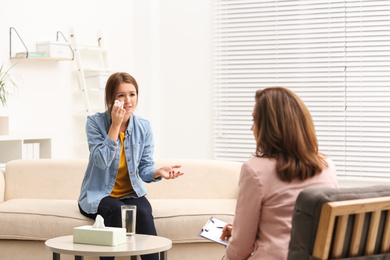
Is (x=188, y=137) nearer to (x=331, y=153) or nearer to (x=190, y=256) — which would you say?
(x=331, y=153)

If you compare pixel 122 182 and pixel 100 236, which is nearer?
pixel 100 236

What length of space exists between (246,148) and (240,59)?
83 cm

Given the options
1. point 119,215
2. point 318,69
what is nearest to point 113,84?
point 119,215

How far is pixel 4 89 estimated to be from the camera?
184 inches

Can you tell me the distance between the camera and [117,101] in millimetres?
3301

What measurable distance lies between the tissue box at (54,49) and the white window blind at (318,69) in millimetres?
1413

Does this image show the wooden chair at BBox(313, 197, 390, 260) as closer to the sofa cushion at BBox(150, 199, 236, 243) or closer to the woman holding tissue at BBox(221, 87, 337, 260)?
the woman holding tissue at BBox(221, 87, 337, 260)

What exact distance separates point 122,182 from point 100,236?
0.89 m

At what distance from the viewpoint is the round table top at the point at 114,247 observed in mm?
2445

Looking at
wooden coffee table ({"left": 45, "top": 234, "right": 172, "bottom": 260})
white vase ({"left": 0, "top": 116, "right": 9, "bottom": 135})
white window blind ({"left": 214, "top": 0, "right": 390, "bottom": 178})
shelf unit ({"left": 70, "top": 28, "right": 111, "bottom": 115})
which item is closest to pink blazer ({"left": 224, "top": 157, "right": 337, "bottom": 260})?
wooden coffee table ({"left": 45, "top": 234, "right": 172, "bottom": 260})

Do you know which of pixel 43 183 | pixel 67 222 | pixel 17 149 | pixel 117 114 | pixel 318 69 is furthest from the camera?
pixel 318 69

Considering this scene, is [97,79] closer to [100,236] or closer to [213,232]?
[100,236]

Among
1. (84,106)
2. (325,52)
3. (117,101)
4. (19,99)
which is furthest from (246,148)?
(117,101)

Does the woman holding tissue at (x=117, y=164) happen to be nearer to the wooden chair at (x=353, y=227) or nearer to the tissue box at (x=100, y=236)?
the tissue box at (x=100, y=236)
